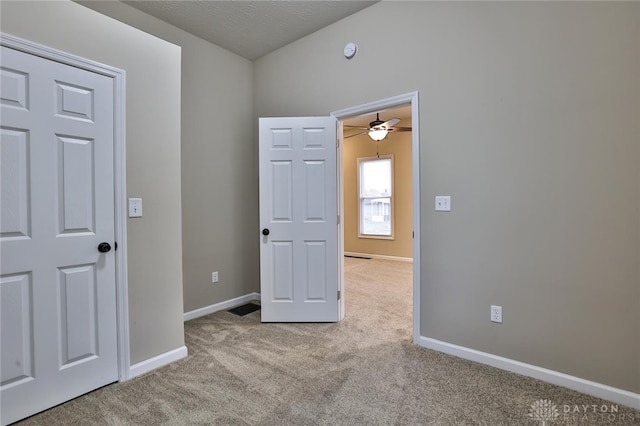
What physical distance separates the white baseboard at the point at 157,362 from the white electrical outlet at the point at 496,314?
2316mm

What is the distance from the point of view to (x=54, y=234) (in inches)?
69.2

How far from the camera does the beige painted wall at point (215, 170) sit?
3123mm

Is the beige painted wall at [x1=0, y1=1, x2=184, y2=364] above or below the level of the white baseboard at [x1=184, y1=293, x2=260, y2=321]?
above

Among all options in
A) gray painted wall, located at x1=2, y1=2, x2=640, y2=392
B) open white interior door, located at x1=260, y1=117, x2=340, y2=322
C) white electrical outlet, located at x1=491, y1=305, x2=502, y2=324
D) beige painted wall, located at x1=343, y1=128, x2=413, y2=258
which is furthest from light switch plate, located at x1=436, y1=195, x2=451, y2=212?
beige painted wall, located at x1=343, y1=128, x2=413, y2=258

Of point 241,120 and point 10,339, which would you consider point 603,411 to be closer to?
point 10,339

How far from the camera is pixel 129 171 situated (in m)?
2.06

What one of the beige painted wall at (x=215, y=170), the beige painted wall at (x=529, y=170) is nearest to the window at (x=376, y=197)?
the beige painted wall at (x=215, y=170)

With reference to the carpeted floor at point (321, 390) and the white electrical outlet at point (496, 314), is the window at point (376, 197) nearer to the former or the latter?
the carpeted floor at point (321, 390)

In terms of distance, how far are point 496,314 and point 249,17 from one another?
3.31 metres

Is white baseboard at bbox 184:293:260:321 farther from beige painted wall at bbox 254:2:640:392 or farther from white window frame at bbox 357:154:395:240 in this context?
white window frame at bbox 357:154:395:240

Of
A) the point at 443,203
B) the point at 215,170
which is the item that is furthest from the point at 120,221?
the point at 443,203

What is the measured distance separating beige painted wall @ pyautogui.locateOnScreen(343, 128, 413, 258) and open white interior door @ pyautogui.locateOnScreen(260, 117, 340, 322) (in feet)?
11.5

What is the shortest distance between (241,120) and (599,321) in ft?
12.0

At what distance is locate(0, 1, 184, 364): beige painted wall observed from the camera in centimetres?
196
